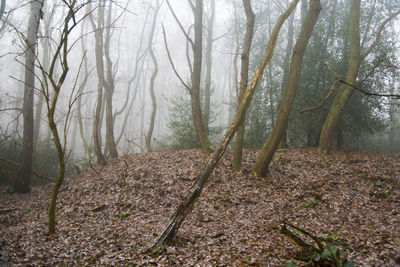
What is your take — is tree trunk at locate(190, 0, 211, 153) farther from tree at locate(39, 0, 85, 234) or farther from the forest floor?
tree at locate(39, 0, 85, 234)

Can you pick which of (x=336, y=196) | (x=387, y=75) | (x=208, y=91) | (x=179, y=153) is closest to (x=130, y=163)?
(x=179, y=153)

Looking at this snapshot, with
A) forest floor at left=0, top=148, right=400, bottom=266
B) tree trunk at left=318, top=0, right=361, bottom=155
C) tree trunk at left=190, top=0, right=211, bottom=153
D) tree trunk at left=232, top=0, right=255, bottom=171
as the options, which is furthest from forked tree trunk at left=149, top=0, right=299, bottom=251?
tree trunk at left=318, top=0, right=361, bottom=155

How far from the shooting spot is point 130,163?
10586 mm

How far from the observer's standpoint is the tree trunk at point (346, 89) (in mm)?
9648

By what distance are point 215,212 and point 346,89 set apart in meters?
6.98

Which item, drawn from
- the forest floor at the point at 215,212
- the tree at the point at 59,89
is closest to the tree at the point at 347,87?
the forest floor at the point at 215,212

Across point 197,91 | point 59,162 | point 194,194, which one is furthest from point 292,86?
point 59,162

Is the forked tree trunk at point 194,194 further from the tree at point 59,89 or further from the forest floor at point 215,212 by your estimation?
the tree at point 59,89

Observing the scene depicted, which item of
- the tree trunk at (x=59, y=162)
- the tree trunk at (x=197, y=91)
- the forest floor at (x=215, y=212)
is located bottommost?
the forest floor at (x=215, y=212)

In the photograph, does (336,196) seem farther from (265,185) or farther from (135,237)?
(135,237)

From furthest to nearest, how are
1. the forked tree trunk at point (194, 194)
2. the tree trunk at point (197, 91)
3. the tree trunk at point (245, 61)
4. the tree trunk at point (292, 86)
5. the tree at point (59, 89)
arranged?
the tree trunk at point (197, 91)
the tree trunk at point (245, 61)
the tree trunk at point (292, 86)
the forked tree trunk at point (194, 194)
the tree at point (59, 89)

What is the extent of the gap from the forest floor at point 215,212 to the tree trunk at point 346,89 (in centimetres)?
66

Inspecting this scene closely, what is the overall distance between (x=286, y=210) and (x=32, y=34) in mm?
11611

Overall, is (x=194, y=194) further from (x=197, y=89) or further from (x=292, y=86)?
(x=197, y=89)
